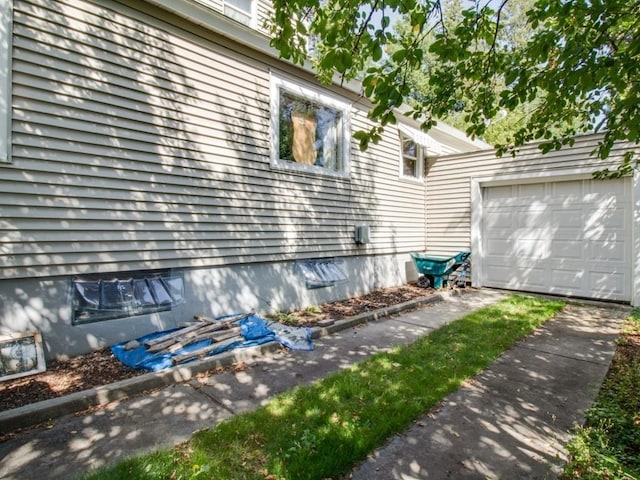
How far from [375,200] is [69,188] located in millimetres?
5676

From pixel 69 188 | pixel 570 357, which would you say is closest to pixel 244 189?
pixel 69 188

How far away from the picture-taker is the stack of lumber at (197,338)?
382 centimetres

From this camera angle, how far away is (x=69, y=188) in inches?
149

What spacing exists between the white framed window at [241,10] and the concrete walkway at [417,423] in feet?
22.3

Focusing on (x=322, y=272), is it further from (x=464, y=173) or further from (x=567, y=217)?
(x=567, y=217)

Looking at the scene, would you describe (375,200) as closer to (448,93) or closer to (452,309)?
(452,309)

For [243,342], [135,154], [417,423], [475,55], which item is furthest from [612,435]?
[135,154]

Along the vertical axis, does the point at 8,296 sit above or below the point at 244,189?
below

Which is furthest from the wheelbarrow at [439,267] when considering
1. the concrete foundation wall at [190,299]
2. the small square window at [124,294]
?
the small square window at [124,294]

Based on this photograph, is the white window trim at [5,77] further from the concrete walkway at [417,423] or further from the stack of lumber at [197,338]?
the concrete walkway at [417,423]

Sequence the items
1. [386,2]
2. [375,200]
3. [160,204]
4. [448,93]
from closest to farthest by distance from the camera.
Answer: [386,2]
[448,93]
[160,204]
[375,200]

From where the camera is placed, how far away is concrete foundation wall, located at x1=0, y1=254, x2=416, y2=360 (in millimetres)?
3564

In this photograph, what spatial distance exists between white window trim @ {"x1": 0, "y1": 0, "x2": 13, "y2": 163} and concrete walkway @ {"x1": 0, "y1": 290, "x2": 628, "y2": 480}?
266cm

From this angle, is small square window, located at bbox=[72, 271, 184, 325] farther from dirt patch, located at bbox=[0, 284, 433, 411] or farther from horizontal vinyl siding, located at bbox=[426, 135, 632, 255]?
horizontal vinyl siding, located at bbox=[426, 135, 632, 255]
